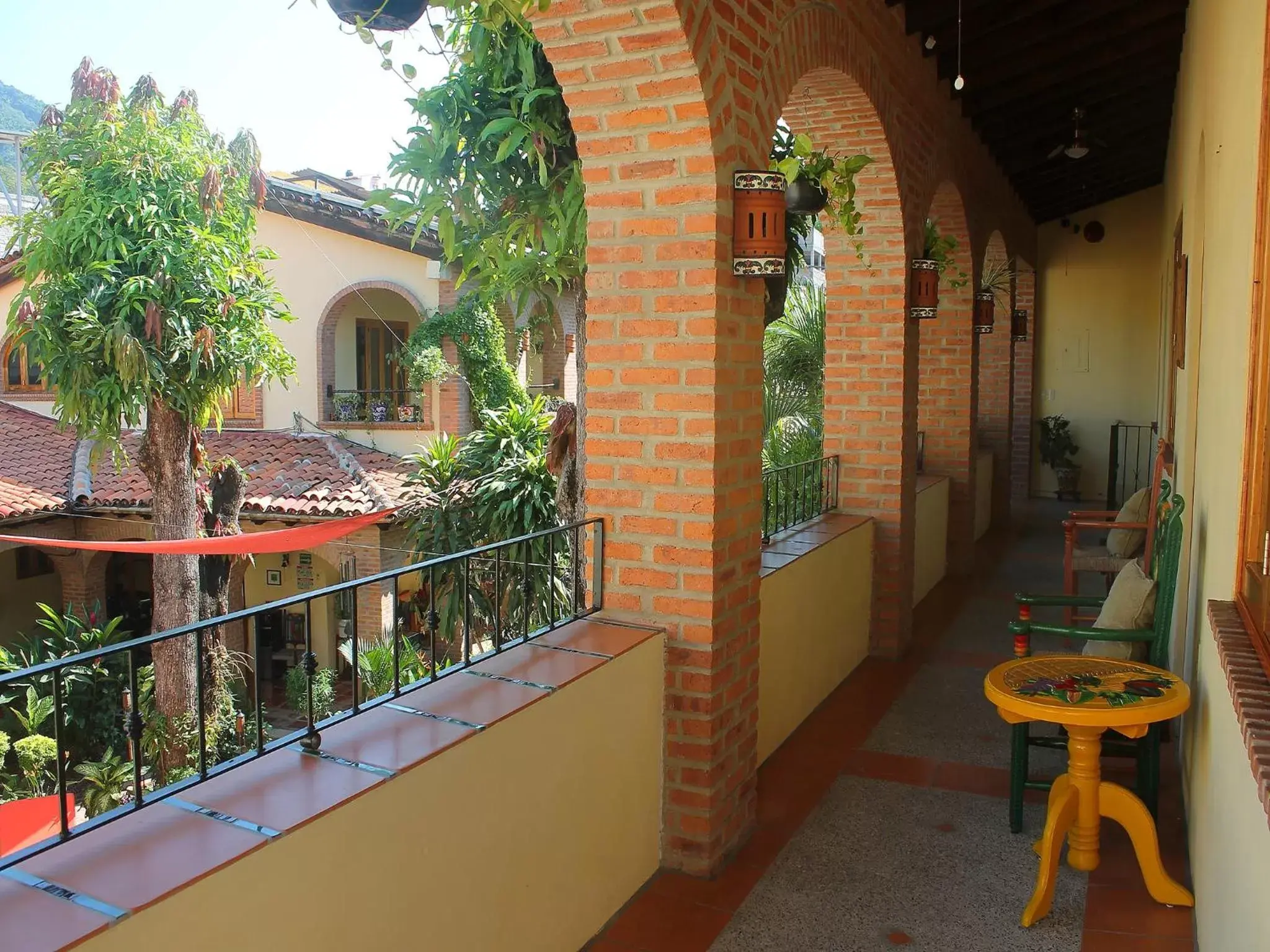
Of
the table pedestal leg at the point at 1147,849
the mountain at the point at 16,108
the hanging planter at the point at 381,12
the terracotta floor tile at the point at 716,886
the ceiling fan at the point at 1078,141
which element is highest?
the mountain at the point at 16,108

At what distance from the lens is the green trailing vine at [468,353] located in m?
12.5

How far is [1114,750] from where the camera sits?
358cm

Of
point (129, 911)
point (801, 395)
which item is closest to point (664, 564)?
point (129, 911)

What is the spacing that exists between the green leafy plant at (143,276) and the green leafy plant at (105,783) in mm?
1099

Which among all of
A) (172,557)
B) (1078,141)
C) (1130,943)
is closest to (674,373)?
(1130,943)

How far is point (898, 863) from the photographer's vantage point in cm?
326

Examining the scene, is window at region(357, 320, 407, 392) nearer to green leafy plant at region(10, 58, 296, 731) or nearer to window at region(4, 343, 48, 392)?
window at region(4, 343, 48, 392)

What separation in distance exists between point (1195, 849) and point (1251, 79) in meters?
2.05

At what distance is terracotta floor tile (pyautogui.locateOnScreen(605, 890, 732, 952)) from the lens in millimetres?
2799

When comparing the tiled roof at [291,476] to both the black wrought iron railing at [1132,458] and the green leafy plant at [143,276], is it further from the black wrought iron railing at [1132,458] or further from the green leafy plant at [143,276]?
the black wrought iron railing at [1132,458]

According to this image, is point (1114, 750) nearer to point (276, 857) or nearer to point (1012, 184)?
point (276, 857)

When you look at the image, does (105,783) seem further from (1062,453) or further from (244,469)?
(1062,453)

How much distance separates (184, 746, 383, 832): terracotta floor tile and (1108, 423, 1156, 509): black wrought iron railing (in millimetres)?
11012

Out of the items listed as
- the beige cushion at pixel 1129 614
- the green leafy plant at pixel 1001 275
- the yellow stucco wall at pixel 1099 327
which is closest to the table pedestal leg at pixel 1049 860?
the beige cushion at pixel 1129 614
